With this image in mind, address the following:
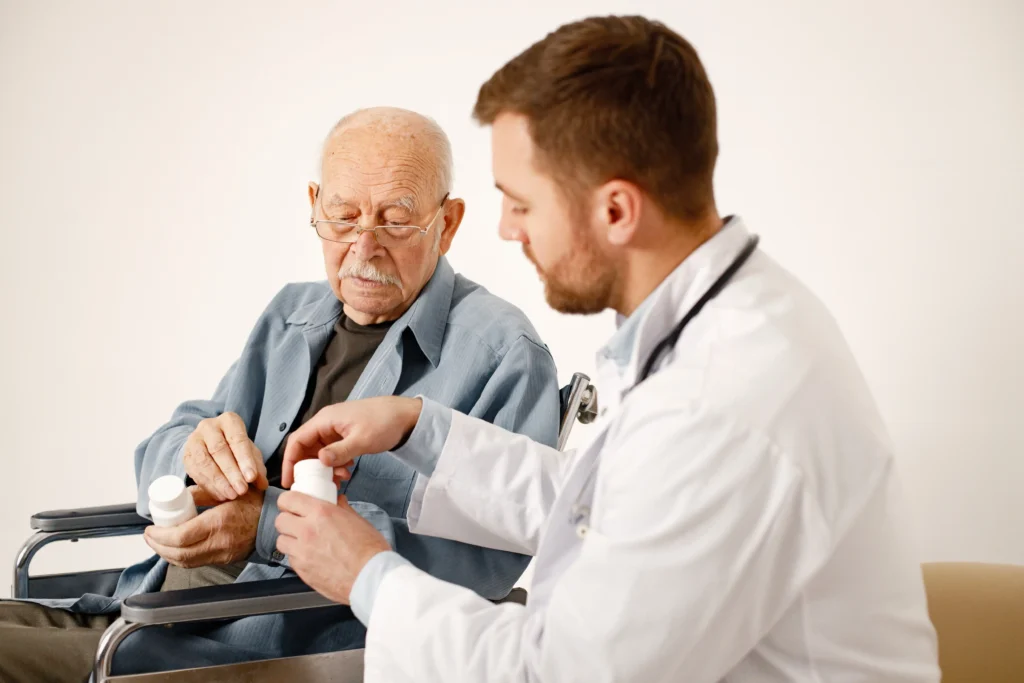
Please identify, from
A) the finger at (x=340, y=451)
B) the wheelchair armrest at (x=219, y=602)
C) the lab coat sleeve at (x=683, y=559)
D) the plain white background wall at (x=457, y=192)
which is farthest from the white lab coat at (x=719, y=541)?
the plain white background wall at (x=457, y=192)

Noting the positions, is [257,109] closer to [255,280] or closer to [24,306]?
[255,280]

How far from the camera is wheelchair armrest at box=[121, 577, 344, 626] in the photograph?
133 centimetres

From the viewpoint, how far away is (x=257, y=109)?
3348mm

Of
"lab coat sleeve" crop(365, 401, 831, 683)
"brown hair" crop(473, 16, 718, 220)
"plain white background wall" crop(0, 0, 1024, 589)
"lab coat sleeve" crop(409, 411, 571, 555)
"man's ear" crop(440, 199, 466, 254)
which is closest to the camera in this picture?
"lab coat sleeve" crop(365, 401, 831, 683)

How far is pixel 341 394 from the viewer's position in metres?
1.95

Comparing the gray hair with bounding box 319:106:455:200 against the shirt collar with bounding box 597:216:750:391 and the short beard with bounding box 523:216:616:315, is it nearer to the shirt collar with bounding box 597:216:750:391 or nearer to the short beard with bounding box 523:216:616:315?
the short beard with bounding box 523:216:616:315

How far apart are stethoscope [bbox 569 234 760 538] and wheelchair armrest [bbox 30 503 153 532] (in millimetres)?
926

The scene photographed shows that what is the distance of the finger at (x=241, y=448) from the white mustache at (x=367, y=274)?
340mm

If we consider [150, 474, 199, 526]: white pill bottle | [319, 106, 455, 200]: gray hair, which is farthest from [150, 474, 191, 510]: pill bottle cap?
[319, 106, 455, 200]: gray hair

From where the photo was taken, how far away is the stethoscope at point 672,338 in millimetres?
1167

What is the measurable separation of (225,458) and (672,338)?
86cm

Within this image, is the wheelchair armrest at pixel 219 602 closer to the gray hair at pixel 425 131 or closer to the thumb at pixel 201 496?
the thumb at pixel 201 496

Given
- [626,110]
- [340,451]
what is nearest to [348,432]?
[340,451]

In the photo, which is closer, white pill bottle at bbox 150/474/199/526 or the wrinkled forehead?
white pill bottle at bbox 150/474/199/526
